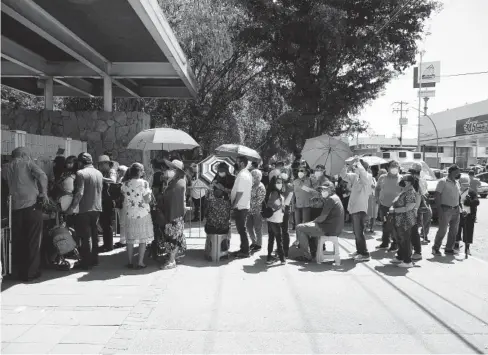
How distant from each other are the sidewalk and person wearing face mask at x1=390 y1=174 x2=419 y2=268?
30 centimetres

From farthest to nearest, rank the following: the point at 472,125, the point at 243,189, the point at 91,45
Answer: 1. the point at 472,125
2. the point at 91,45
3. the point at 243,189

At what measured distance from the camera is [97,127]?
42.4ft

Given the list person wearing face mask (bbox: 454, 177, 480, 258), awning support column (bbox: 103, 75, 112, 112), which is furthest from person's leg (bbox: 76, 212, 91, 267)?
awning support column (bbox: 103, 75, 112, 112)

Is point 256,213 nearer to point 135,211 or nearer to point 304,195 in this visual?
point 304,195

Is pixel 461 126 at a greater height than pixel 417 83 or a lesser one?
lesser

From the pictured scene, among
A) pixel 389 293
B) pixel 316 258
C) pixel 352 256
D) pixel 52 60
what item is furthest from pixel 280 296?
pixel 52 60

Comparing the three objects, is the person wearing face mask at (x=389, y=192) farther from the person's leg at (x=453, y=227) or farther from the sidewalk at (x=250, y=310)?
the sidewalk at (x=250, y=310)

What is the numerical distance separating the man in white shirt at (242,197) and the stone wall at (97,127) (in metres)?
5.94

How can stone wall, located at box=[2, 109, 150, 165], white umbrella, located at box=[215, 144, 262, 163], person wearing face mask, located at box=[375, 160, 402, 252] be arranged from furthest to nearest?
stone wall, located at box=[2, 109, 150, 165] → white umbrella, located at box=[215, 144, 262, 163] → person wearing face mask, located at box=[375, 160, 402, 252]

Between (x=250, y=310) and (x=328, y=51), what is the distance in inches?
493

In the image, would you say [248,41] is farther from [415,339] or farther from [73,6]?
[415,339]

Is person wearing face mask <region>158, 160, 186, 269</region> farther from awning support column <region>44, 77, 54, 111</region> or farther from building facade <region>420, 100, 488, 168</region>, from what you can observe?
building facade <region>420, 100, 488, 168</region>

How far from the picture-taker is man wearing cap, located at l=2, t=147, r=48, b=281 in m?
6.00

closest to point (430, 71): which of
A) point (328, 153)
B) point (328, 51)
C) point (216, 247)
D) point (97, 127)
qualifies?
point (328, 51)
